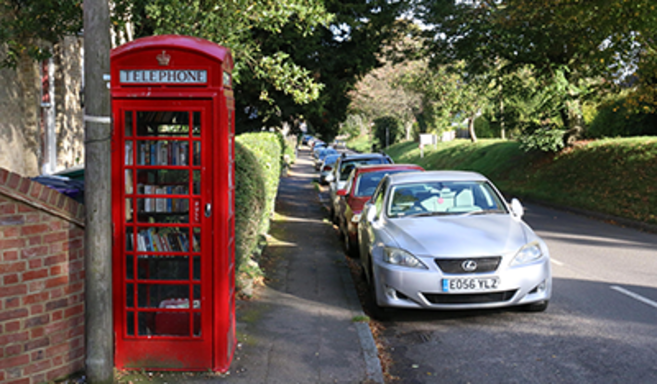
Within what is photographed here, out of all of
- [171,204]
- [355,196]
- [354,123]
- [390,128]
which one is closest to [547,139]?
[355,196]

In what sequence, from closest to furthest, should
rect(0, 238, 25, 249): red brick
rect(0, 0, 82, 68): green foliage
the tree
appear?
rect(0, 238, 25, 249): red brick, rect(0, 0, 82, 68): green foliage, the tree

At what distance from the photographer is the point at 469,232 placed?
734 cm

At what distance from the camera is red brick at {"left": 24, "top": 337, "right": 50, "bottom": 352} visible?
4.64 m

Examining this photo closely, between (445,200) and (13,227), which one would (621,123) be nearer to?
(445,200)

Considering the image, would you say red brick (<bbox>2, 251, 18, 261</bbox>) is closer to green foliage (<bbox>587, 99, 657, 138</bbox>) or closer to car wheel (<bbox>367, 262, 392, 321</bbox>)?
car wheel (<bbox>367, 262, 392, 321</bbox>)

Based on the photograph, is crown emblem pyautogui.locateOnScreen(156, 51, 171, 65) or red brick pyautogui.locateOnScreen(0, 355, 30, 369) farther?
crown emblem pyautogui.locateOnScreen(156, 51, 171, 65)

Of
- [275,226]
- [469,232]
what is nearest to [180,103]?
[469,232]

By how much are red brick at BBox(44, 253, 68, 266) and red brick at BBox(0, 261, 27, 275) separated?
0.19 metres

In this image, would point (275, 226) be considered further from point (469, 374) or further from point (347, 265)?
point (469, 374)

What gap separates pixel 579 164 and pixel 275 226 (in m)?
14.8

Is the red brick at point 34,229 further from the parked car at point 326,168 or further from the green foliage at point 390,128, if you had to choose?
the green foliage at point 390,128

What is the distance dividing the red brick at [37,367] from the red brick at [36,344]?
12 cm

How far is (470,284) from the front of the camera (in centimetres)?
673

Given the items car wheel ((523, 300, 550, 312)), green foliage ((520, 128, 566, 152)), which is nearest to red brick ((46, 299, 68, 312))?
car wheel ((523, 300, 550, 312))
